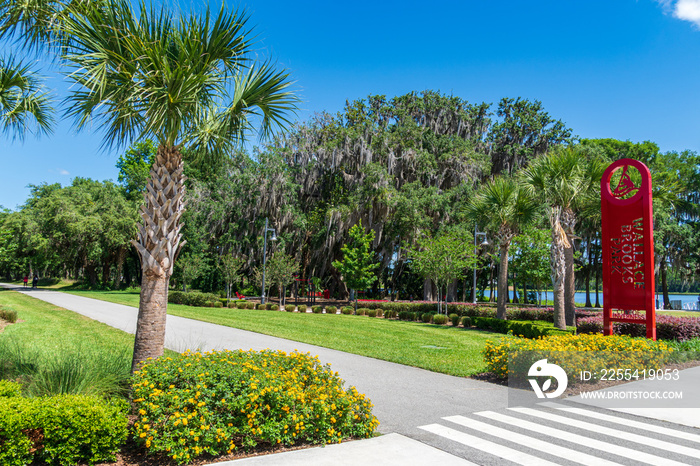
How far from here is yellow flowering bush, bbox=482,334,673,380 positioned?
780 centimetres

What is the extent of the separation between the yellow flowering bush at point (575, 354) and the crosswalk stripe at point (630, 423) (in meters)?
1.33

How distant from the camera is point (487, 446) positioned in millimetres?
4715

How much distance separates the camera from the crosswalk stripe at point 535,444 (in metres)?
4.33

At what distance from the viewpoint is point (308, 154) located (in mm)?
36500

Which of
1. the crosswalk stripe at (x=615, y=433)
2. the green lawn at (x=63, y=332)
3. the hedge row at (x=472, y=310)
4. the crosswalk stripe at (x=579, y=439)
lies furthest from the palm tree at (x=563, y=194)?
the green lawn at (x=63, y=332)

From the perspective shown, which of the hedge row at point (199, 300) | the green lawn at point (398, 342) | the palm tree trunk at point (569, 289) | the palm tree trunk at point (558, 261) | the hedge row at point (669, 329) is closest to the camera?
the green lawn at point (398, 342)

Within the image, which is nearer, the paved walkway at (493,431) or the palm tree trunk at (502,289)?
the paved walkway at (493,431)

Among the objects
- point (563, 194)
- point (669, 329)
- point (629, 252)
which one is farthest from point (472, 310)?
point (629, 252)

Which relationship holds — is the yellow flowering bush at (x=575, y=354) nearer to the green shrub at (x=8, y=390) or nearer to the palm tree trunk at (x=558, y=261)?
the palm tree trunk at (x=558, y=261)

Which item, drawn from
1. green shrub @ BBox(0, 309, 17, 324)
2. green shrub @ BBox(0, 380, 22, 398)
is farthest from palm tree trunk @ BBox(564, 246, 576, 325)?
green shrub @ BBox(0, 309, 17, 324)

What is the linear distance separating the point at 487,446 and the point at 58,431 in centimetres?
413

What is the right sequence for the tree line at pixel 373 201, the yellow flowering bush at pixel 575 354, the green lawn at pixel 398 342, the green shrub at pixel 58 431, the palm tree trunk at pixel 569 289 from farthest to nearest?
1. the tree line at pixel 373 201
2. the palm tree trunk at pixel 569 289
3. the green lawn at pixel 398 342
4. the yellow flowering bush at pixel 575 354
5. the green shrub at pixel 58 431

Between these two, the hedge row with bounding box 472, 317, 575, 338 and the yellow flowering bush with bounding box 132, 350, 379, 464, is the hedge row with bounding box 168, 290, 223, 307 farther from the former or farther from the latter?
the yellow flowering bush with bounding box 132, 350, 379, 464

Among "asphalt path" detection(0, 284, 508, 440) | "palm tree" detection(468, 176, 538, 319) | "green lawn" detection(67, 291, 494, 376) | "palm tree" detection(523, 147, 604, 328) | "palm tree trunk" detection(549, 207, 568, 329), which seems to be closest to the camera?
"asphalt path" detection(0, 284, 508, 440)
